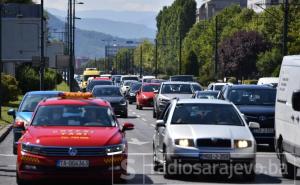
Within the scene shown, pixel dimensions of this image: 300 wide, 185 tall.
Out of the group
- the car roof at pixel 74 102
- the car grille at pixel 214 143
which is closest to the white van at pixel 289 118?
the car grille at pixel 214 143

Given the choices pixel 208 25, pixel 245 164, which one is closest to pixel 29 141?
pixel 245 164

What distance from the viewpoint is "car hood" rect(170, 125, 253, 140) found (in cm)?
1577

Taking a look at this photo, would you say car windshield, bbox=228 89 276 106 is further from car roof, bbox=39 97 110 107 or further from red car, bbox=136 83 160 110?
red car, bbox=136 83 160 110

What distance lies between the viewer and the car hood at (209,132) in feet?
51.7

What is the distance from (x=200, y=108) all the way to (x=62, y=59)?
57.5 m

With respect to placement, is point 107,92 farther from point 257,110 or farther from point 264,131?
point 264,131

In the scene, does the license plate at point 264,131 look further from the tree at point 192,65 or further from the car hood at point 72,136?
the tree at point 192,65

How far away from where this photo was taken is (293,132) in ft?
50.8

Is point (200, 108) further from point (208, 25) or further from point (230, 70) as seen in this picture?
point (208, 25)

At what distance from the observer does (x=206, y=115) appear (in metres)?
17.0

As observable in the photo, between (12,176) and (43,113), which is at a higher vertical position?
(43,113)

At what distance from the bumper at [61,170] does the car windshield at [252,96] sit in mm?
11306

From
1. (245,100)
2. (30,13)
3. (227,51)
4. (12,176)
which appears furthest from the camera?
(227,51)

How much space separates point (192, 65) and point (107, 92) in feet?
245
